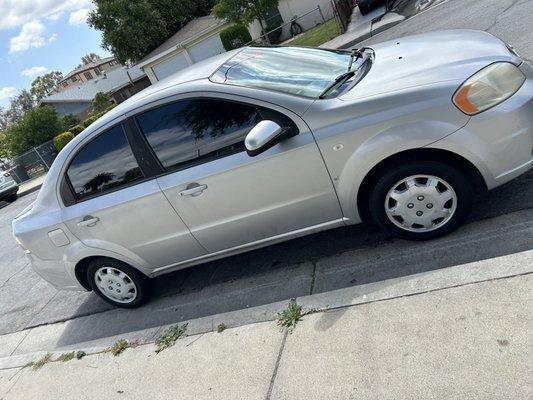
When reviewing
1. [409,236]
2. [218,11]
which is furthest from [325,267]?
[218,11]

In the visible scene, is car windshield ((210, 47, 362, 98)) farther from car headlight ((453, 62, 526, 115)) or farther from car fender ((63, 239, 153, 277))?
car fender ((63, 239, 153, 277))

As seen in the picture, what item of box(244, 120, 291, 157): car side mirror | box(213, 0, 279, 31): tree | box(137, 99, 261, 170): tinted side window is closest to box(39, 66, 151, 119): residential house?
box(213, 0, 279, 31): tree

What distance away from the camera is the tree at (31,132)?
31.3 m

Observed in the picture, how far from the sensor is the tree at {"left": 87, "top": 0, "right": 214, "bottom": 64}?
4128 cm

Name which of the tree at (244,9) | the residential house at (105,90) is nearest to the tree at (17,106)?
the residential house at (105,90)

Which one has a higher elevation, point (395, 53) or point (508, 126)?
point (395, 53)

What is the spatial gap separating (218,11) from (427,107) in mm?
27475

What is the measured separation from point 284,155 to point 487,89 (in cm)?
143

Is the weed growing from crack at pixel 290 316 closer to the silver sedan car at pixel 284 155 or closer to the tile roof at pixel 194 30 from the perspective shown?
the silver sedan car at pixel 284 155

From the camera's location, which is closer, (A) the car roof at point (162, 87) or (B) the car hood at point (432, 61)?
(B) the car hood at point (432, 61)

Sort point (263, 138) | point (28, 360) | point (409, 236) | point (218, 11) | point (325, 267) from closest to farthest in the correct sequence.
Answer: point (263, 138)
point (409, 236)
point (325, 267)
point (28, 360)
point (218, 11)

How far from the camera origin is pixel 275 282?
3.89m

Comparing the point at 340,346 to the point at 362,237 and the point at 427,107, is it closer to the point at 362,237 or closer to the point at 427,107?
the point at 362,237

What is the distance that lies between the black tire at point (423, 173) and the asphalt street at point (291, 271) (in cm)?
10
